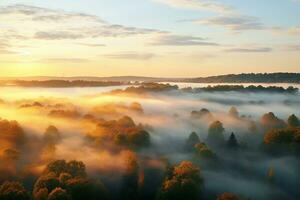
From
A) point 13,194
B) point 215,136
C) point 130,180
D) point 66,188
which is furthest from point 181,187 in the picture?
point 215,136

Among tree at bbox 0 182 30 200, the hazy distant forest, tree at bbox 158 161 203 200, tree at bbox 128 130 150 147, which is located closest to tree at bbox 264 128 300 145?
the hazy distant forest

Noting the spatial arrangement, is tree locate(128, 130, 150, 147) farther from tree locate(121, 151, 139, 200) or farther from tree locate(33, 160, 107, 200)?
tree locate(33, 160, 107, 200)

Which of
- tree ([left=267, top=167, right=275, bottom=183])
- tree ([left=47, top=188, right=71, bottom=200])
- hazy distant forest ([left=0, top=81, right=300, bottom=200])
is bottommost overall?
tree ([left=267, top=167, right=275, bottom=183])

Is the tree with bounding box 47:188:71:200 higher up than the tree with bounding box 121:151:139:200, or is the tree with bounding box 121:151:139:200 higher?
the tree with bounding box 47:188:71:200

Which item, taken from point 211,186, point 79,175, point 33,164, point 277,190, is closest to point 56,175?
point 79,175

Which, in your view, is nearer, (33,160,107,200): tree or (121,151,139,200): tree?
(33,160,107,200): tree

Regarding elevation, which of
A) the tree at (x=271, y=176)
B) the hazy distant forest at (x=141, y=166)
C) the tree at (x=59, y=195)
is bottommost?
the tree at (x=271, y=176)

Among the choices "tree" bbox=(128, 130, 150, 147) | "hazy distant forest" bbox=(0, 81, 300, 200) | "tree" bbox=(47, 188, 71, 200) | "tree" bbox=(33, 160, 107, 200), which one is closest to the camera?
"tree" bbox=(47, 188, 71, 200)

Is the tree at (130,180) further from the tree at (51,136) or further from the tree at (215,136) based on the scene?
the tree at (215,136)

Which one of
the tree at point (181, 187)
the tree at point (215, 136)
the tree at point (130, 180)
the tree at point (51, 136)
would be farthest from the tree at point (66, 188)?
the tree at point (215, 136)

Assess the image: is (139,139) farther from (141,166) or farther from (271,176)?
(271,176)

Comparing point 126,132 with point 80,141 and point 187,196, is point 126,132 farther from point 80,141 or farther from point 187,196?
point 187,196
